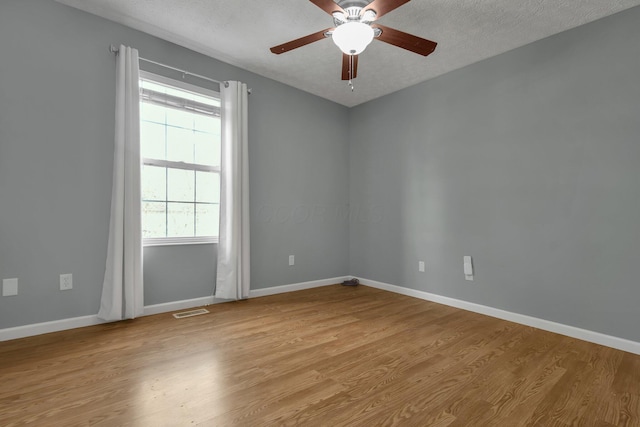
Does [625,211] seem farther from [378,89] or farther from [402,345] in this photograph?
[378,89]

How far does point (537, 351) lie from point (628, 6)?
260 cm

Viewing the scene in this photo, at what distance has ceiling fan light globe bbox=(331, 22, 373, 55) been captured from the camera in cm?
196

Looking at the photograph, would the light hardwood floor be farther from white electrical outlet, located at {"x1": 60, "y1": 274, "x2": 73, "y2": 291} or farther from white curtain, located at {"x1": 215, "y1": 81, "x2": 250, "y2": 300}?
white curtain, located at {"x1": 215, "y1": 81, "x2": 250, "y2": 300}

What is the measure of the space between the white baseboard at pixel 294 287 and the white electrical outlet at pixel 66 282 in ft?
5.40

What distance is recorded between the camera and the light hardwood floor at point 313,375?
1517 millimetres

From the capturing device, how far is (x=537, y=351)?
2.28m

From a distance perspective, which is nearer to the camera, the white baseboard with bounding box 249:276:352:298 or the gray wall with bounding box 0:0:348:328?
the gray wall with bounding box 0:0:348:328

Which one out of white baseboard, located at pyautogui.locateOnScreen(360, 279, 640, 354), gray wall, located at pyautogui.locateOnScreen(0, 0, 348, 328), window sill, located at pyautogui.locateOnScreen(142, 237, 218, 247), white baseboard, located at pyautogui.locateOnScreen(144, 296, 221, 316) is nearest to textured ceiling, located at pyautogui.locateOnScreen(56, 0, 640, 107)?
gray wall, located at pyautogui.locateOnScreen(0, 0, 348, 328)

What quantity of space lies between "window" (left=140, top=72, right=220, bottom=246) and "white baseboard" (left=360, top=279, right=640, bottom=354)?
243 centimetres

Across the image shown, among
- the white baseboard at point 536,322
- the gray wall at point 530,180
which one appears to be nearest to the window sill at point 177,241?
the gray wall at point 530,180

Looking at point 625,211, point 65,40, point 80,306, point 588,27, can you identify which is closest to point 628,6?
point 588,27

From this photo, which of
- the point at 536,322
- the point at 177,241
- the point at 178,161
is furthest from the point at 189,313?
the point at 536,322

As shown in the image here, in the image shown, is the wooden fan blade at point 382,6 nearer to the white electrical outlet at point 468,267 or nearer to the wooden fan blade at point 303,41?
the wooden fan blade at point 303,41

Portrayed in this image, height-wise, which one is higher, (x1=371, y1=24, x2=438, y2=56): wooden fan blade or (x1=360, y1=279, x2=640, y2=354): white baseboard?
(x1=371, y1=24, x2=438, y2=56): wooden fan blade
